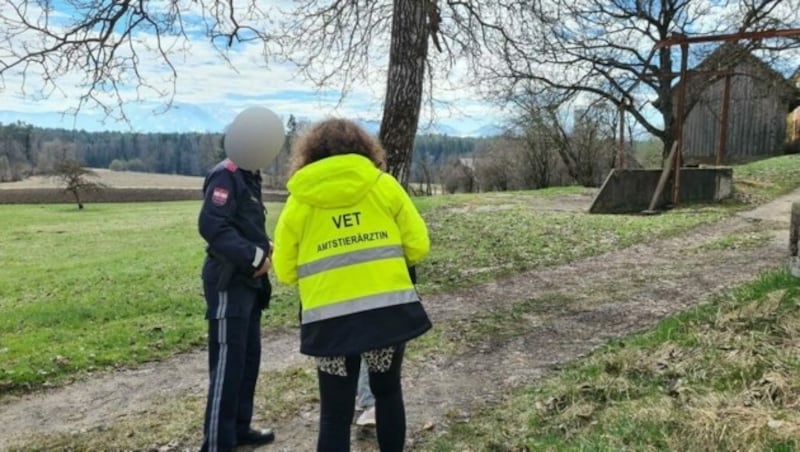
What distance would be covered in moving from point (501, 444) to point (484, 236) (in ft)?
27.7

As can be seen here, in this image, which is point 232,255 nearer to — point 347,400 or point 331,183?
point 331,183

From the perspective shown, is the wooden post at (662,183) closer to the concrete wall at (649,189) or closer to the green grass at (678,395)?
the concrete wall at (649,189)

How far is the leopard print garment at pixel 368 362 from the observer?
268 centimetres

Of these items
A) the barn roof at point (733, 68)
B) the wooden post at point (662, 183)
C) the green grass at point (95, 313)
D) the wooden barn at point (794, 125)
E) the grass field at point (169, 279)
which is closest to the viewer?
the green grass at point (95, 313)

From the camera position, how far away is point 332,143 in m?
2.81

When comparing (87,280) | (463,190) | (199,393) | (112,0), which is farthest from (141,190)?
(199,393)

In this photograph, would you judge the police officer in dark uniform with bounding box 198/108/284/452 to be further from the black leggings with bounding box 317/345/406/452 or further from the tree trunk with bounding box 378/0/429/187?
the tree trunk with bounding box 378/0/429/187

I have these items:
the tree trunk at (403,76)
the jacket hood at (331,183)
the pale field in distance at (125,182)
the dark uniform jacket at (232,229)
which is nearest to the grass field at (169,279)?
the tree trunk at (403,76)

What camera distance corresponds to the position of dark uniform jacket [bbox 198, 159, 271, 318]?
3229mm

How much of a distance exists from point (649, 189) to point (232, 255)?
13.3 m

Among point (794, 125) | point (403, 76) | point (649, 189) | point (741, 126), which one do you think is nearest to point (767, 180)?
point (649, 189)

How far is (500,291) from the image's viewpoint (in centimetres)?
745

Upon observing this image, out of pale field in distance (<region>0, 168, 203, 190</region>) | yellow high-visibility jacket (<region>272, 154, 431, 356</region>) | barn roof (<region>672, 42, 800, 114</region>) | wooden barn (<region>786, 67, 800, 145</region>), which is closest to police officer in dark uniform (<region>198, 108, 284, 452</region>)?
yellow high-visibility jacket (<region>272, 154, 431, 356</region>)

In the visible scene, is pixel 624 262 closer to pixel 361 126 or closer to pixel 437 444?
pixel 437 444
